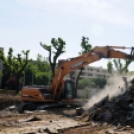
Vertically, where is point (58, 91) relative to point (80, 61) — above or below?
below

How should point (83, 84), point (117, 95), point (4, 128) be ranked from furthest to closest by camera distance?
point (83, 84) → point (117, 95) → point (4, 128)

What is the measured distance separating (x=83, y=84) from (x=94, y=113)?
30.6m

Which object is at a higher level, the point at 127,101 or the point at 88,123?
the point at 127,101

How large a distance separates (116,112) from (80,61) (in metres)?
4.33

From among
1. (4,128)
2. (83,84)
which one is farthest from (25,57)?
(4,128)

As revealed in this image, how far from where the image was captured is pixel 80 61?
15.1 meters

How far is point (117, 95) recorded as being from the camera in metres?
13.3

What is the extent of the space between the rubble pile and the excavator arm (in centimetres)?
217

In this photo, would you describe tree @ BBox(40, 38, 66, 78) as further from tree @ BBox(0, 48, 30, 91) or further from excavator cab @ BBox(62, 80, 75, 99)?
excavator cab @ BBox(62, 80, 75, 99)

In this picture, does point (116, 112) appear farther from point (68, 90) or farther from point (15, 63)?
point (15, 63)

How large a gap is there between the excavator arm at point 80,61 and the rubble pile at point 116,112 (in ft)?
7.12

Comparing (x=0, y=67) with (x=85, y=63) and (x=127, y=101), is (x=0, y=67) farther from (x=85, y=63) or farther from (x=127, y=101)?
(x=127, y=101)

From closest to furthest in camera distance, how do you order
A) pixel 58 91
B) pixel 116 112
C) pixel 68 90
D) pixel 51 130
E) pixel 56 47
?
pixel 51 130, pixel 116 112, pixel 58 91, pixel 68 90, pixel 56 47

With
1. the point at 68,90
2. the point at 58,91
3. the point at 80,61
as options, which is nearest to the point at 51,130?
the point at 80,61
